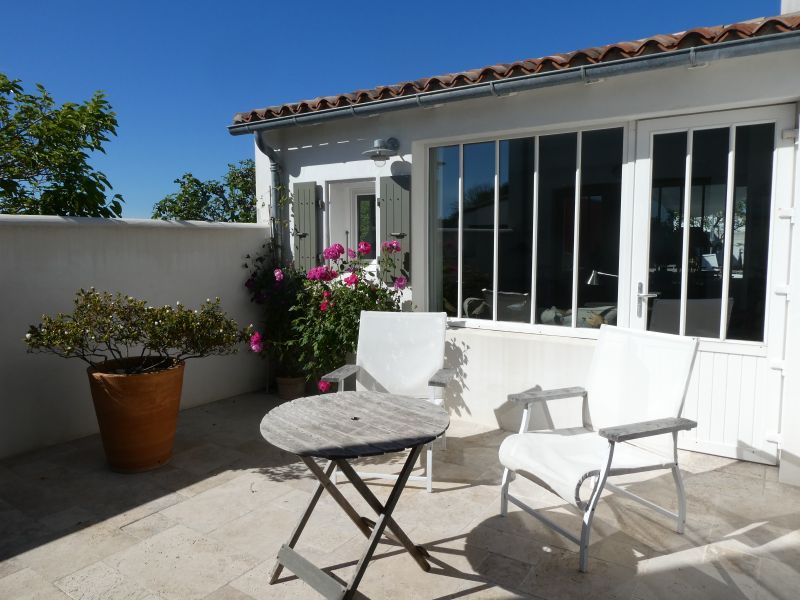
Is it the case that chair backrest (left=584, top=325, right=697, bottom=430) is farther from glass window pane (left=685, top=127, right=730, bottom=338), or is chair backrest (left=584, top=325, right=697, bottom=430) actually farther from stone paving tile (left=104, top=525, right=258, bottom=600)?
stone paving tile (left=104, top=525, right=258, bottom=600)

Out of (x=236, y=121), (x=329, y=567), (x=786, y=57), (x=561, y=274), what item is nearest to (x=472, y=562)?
(x=329, y=567)

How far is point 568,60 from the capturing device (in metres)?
4.02

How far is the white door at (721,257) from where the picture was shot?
379 centimetres

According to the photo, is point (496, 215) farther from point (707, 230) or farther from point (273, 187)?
point (273, 187)

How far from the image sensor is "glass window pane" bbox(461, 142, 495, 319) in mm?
4934

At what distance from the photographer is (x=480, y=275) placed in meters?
5.06

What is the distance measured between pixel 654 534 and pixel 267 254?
468 centimetres

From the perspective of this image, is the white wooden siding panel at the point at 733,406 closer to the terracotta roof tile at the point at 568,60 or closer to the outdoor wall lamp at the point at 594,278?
the outdoor wall lamp at the point at 594,278

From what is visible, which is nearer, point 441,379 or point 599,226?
point 441,379

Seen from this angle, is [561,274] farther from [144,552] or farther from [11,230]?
[11,230]

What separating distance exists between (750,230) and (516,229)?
1751mm

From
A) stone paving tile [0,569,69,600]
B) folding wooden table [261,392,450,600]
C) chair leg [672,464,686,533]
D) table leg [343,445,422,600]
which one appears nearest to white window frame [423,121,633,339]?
chair leg [672,464,686,533]

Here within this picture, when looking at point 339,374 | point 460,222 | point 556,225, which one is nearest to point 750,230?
point 556,225

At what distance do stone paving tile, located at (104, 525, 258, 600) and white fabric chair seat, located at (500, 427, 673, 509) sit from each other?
59.0 inches
